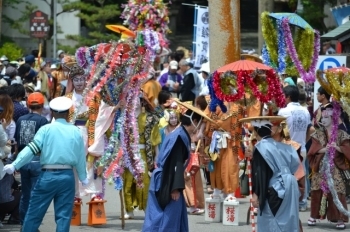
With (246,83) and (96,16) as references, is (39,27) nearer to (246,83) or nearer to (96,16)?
(96,16)

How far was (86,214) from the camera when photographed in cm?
1358

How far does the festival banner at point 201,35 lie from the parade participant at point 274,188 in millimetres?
13249

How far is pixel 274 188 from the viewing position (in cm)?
950

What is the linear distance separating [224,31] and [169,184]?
4.72m

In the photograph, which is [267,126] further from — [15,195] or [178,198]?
[15,195]

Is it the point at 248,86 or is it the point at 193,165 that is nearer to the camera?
the point at 248,86

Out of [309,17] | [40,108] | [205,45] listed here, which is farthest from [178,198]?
[309,17]

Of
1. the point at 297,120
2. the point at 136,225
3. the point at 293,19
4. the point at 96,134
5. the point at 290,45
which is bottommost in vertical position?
the point at 136,225

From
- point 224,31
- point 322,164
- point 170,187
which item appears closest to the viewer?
point 170,187

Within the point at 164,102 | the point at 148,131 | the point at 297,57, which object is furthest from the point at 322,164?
the point at 164,102

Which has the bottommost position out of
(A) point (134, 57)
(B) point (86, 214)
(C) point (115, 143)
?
(B) point (86, 214)

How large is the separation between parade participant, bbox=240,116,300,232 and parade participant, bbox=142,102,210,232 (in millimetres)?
772

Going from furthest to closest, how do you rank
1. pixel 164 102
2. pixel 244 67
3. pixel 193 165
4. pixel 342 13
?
pixel 342 13
pixel 164 102
pixel 193 165
pixel 244 67

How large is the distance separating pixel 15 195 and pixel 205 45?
1117cm
